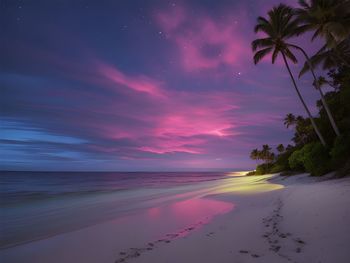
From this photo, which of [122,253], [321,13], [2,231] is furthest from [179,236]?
[321,13]

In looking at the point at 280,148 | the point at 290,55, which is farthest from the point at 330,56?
the point at 280,148

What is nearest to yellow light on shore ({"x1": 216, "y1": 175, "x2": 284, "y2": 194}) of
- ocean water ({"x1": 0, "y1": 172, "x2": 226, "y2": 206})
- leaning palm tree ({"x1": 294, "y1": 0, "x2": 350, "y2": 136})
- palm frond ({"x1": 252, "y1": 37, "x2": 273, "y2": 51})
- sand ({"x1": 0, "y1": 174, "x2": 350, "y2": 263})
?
leaning palm tree ({"x1": 294, "y1": 0, "x2": 350, "y2": 136})

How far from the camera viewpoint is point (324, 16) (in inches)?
689

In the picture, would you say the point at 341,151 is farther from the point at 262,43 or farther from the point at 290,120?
the point at 290,120

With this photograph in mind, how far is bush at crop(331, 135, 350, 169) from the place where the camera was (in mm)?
15500

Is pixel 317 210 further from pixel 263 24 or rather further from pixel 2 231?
pixel 263 24

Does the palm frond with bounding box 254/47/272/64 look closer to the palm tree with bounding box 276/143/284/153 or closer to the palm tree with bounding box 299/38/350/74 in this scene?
the palm tree with bounding box 299/38/350/74

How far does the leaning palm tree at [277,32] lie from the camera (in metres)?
19.0

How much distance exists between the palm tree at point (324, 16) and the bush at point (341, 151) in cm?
674

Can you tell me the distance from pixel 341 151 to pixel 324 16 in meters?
9.69

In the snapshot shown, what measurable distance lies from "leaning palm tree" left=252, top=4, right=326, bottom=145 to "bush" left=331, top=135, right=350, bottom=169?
2.97m

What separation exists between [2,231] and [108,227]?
4.33 m

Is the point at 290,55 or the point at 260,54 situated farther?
the point at 260,54

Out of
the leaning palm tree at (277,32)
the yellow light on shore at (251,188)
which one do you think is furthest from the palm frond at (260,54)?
the yellow light on shore at (251,188)
